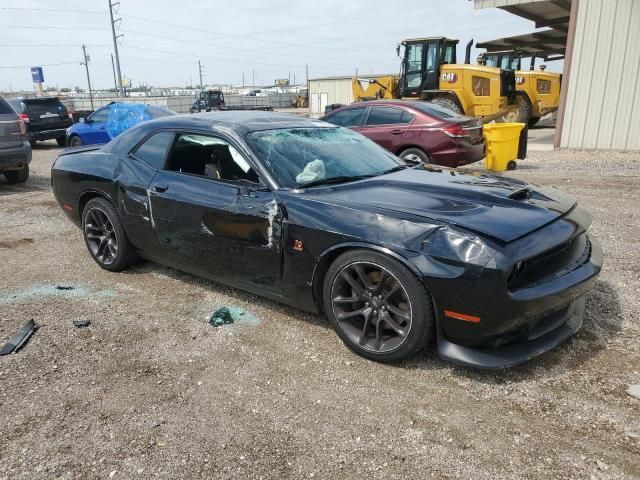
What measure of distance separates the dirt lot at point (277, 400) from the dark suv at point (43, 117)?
13342mm

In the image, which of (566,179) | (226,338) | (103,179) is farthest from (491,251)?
(566,179)

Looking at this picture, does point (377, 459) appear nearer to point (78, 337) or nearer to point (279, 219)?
point (279, 219)

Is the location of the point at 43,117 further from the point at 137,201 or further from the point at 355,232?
the point at 355,232

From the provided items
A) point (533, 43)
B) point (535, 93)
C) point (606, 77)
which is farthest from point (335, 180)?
point (533, 43)

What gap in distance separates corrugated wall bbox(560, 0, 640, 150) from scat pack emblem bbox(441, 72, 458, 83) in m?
3.63

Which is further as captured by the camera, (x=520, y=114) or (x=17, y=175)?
(x=520, y=114)

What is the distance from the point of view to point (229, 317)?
3.69m

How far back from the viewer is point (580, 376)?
9.32 feet

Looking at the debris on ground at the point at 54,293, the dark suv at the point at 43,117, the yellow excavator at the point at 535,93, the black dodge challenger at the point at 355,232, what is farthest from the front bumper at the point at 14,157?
the yellow excavator at the point at 535,93

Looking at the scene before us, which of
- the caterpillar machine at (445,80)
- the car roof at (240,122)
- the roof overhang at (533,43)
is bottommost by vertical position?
the car roof at (240,122)

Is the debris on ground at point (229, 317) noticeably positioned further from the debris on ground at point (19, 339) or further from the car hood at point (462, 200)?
the debris on ground at point (19, 339)

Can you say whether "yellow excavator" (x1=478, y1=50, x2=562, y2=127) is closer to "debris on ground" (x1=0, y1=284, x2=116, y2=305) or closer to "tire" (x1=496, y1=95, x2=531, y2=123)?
"tire" (x1=496, y1=95, x2=531, y2=123)

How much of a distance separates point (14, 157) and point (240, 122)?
6.40 meters

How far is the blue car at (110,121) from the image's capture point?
42.6 ft
